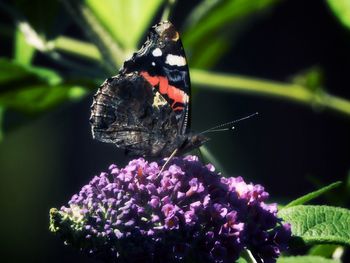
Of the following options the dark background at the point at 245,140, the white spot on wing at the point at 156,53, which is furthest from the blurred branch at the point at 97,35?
the dark background at the point at 245,140

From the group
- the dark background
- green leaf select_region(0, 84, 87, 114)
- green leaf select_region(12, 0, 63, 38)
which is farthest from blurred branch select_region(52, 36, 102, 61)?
the dark background

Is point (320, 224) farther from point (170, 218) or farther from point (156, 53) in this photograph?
point (156, 53)

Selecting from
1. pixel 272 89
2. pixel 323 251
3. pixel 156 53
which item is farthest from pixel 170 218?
pixel 272 89

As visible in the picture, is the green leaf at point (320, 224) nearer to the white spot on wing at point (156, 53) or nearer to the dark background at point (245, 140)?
the white spot on wing at point (156, 53)

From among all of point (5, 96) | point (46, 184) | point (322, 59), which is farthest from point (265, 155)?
point (5, 96)

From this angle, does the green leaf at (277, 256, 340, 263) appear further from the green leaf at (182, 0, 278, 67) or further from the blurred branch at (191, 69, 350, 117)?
the green leaf at (182, 0, 278, 67)

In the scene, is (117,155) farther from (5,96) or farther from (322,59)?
(5,96)
